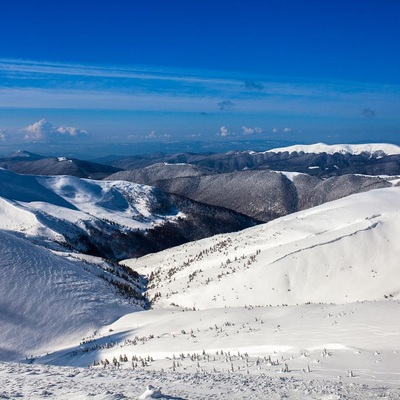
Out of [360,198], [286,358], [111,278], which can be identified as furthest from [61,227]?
[286,358]

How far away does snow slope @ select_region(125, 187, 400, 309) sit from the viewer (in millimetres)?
27422

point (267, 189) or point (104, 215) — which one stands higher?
point (267, 189)

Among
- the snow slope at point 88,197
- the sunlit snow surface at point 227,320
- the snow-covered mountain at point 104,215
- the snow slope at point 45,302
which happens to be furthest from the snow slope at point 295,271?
the snow slope at point 88,197

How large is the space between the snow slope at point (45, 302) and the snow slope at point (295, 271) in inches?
216

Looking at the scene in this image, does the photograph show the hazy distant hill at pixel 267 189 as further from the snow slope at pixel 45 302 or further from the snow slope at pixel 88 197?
the snow slope at pixel 45 302

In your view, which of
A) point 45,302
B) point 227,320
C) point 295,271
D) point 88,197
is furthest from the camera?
point 88,197

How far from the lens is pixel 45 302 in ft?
86.2

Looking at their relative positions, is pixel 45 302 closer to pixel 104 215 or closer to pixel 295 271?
pixel 295 271

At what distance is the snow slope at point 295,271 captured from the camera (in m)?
27.4

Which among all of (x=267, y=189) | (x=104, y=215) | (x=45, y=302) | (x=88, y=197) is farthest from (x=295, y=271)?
(x=267, y=189)

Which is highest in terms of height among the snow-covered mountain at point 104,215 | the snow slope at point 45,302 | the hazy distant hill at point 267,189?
the hazy distant hill at point 267,189

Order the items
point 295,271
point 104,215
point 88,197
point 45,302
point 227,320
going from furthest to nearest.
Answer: point 88,197
point 104,215
point 295,271
point 45,302
point 227,320

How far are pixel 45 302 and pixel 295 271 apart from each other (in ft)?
51.0

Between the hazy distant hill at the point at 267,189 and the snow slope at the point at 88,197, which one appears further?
the hazy distant hill at the point at 267,189
